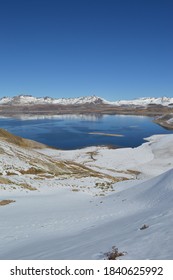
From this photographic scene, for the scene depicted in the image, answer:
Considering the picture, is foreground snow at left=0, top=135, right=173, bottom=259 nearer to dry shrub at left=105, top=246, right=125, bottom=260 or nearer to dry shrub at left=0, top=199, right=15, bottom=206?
dry shrub at left=105, top=246, right=125, bottom=260

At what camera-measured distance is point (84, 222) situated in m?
18.6

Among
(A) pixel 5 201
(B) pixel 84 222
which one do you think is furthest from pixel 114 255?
(A) pixel 5 201

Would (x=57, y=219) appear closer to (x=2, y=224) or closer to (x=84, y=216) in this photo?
(x=84, y=216)

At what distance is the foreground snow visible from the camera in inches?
423

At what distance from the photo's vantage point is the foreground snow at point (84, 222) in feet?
35.2

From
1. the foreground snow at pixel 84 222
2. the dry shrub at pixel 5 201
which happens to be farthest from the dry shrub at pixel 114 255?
the dry shrub at pixel 5 201

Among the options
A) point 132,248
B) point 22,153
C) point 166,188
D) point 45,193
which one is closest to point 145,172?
point 22,153

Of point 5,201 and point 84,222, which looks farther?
point 5,201

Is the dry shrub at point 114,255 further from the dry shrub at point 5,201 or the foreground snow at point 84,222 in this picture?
the dry shrub at point 5,201

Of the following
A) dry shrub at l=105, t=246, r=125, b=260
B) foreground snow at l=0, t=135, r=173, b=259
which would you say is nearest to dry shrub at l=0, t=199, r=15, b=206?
foreground snow at l=0, t=135, r=173, b=259

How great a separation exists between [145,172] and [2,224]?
5198 centimetres

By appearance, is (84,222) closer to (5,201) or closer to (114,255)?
(5,201)

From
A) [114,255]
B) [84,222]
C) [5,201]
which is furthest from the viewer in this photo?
[5,201]
